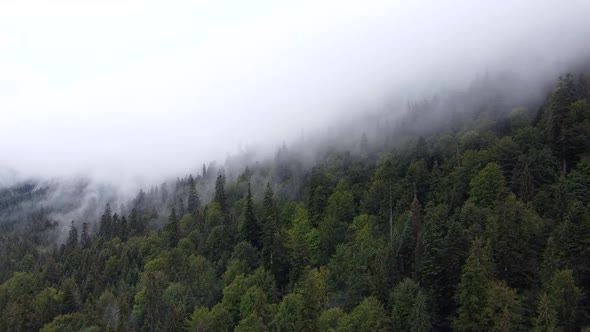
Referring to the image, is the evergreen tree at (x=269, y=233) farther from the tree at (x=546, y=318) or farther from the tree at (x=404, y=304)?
the tree at (x=546, y=318)

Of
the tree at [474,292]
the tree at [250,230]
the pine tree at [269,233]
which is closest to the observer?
the tree at [474,292]

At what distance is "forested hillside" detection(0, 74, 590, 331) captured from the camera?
223 feet

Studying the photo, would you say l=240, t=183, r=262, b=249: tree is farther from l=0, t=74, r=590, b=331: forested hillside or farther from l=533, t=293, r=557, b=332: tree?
l=533, t=293, r=557, b=332: tree

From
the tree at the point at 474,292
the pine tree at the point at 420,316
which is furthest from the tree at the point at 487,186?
the pine tree at the point at 420,316

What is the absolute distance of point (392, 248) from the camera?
86.8m

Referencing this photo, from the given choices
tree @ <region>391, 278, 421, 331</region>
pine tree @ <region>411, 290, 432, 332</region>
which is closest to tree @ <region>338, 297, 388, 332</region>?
tree @ <region>391, 278, 421, 331</region>

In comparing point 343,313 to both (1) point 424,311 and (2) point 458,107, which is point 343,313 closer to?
(1) point 424,311

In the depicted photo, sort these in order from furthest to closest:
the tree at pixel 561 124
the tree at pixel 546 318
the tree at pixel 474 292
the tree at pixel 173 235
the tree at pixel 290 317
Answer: the tree at pixel 173 235, the tree at pixel 561 124, the tree at pixel 290 317, the tree at pixel 474 292, the tree at pixel 546 318

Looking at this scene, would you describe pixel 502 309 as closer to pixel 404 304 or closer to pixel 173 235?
pixel 404 304

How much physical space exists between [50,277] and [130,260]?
40.1 metres

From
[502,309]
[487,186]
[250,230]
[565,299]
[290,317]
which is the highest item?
[487,186]

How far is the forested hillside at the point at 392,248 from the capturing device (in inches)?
2672

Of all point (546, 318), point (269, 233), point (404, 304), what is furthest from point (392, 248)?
point (269, 233)

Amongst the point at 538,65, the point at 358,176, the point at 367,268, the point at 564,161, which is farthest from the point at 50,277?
the point at 538,65
